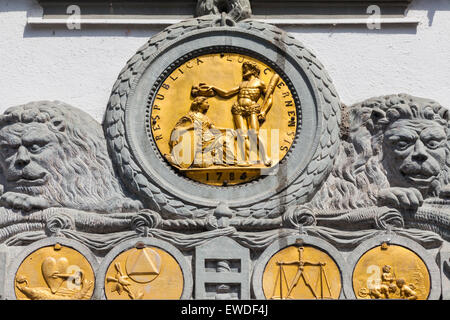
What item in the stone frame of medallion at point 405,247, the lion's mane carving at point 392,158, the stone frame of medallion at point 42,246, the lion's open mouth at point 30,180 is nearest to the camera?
the stone frame of medallion at point 405,247

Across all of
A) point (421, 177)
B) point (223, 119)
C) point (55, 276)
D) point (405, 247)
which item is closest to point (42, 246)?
point (55, 276)

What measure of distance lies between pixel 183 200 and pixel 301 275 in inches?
45.3

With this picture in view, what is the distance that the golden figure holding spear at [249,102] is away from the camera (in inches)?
507

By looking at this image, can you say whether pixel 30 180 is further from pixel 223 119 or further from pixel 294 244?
pixel 294 244

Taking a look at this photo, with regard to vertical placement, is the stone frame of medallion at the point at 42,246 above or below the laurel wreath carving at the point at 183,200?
below

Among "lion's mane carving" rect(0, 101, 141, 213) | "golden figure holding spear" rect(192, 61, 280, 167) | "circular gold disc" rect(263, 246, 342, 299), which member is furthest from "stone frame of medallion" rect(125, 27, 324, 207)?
"circular gold disc" rect(263, 246, 342, 299)

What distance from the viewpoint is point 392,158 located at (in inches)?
502

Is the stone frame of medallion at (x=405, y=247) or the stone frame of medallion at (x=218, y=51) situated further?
the stone frame of medallion at (x=218, y=51)

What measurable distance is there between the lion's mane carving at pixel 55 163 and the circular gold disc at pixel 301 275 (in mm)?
1267

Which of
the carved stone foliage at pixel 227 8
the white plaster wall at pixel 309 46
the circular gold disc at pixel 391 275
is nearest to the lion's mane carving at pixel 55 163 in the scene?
the white plaster wall at pixel 309 46

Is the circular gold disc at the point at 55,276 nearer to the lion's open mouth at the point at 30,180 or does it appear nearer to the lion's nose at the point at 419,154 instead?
the lion's open mouth at the point at 30,180

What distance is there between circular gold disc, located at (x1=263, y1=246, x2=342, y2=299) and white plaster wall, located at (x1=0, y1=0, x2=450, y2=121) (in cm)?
143

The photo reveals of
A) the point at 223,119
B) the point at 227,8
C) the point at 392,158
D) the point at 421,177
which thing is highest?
the point at 227,8

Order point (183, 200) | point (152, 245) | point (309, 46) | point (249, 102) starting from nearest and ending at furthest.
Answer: point (152, 245) < point (183, 200) < point (249, 102) < point (309, 46)
